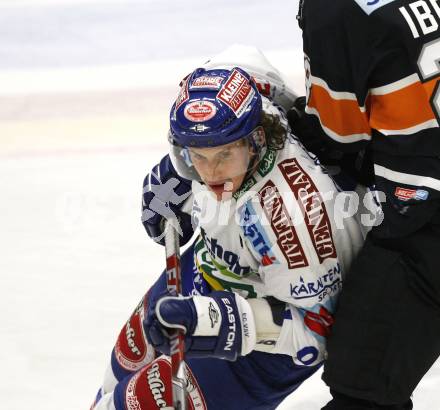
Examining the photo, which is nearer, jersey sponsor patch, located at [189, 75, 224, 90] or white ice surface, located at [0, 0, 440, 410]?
jersey sponsor patch, located at [189, 75, 224, 90]

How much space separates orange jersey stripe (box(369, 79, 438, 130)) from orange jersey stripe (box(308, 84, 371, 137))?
0.06 metres

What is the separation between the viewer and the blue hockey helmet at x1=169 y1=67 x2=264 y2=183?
74.1 inches

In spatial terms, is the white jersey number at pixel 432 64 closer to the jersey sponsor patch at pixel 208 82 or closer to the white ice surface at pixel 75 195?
the jersey sponsor patch at pixel 208 82

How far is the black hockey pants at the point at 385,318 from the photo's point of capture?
196 cm

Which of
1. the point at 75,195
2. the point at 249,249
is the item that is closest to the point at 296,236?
the point at 249,249

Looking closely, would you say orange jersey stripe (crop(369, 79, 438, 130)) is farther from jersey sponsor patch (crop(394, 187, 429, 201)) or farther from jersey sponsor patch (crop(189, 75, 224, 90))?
jersey sponsor patch (crop(189, 75, 224, 90))

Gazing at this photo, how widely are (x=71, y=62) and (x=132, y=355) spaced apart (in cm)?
305

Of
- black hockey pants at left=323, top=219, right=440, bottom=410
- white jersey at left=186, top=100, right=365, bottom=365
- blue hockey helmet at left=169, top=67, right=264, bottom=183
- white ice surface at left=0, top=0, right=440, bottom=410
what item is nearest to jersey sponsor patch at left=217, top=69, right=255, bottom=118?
blue hockey helmet at left=169, top=67, right=264, bottom=183

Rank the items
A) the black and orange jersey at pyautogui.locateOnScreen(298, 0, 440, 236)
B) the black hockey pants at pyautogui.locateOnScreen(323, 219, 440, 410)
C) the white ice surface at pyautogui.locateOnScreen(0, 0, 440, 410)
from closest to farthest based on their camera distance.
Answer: the black and orange jersey at pyautogui.locateOnScreen(298, 0, 440, 236), the black hockey pants at pyautogui.locateOnScreen(323, 219, 440, 410), the white ice surface at pyautogui.locateOnScreen(0, 0, 440, 410)

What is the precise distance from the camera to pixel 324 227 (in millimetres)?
1934

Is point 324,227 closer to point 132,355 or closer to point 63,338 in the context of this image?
point 132,355

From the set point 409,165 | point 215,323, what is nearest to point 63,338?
point 215,323

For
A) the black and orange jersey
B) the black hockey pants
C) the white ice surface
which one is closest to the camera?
the black and orange jersey

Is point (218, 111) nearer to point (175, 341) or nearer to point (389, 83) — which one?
point (389, 83)
